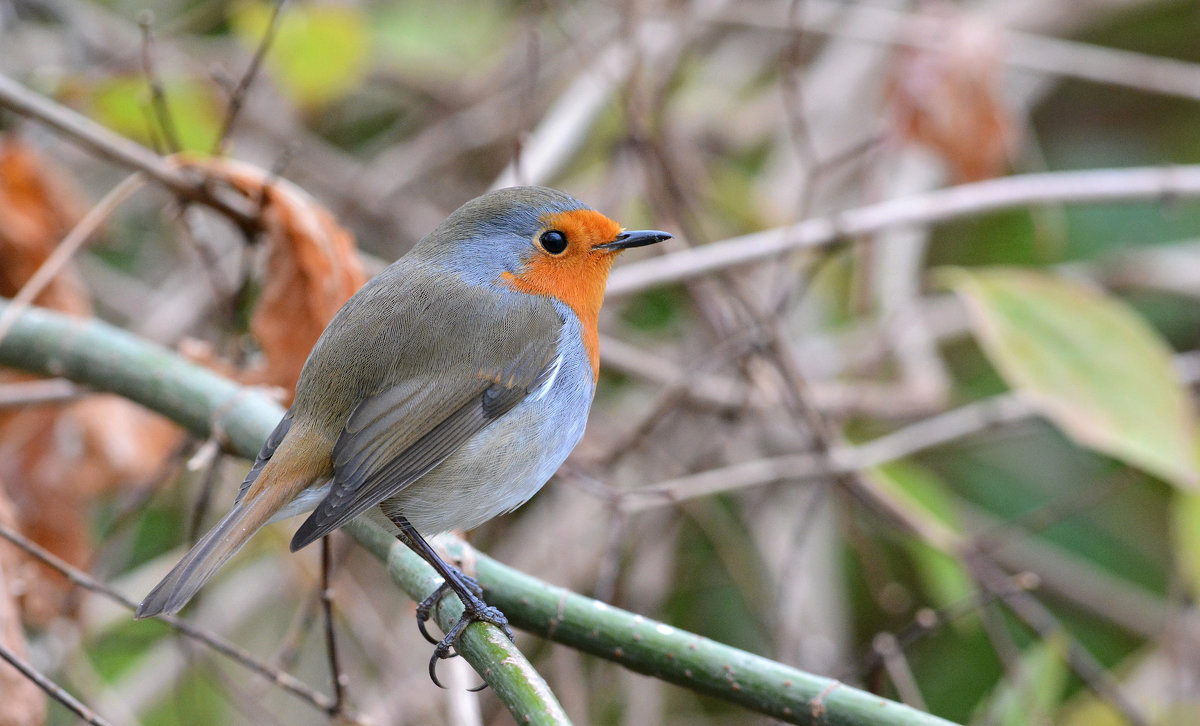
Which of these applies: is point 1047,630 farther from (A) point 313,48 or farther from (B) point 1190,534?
(A) point 313,48

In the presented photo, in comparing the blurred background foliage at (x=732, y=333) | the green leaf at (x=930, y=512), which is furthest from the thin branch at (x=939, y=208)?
the green leaf at (x=930, y=512)

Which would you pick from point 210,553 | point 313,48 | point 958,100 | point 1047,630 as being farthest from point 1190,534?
point 313,48

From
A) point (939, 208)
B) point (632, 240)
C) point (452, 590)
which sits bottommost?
point (452, 590)

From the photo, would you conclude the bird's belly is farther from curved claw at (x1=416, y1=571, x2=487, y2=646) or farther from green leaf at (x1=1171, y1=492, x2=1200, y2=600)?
green leaf at (x1=1171, y1=492, x2=1200, y2=600)

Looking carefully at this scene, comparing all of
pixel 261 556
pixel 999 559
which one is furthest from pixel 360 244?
pixel 999 559

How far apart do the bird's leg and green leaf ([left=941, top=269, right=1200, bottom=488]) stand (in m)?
1.53

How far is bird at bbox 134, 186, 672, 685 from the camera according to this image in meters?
2.02

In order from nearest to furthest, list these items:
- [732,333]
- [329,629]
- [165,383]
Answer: [329,629], [165,383], [732,333]

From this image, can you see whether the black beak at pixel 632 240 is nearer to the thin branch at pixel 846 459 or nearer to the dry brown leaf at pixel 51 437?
the thin branch at pixel 846 459

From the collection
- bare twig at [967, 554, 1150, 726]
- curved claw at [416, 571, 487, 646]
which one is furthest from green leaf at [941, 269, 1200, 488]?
curved claw at [416, 571, 487, 646]

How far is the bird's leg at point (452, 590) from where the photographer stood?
73.3 inches

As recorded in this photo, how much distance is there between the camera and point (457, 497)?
83.2 inches

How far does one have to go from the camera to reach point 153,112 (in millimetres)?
3871

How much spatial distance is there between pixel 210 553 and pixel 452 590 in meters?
0.42
